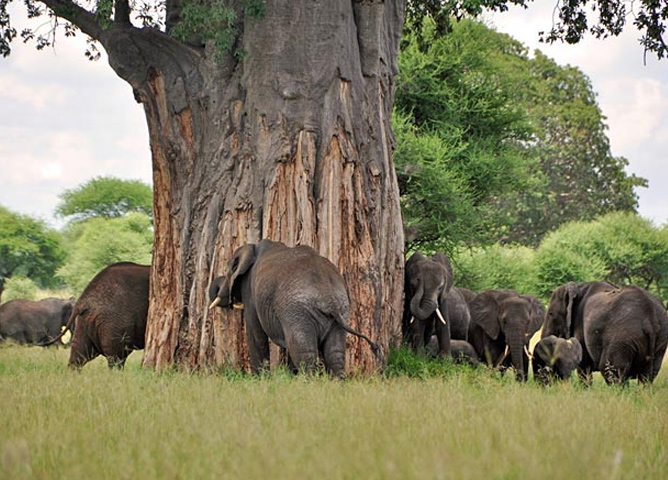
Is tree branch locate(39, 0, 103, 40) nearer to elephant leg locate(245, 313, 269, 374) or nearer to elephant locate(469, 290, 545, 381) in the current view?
elephant leg locate(245, 313, 269, 374)

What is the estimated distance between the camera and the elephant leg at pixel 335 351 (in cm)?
1122

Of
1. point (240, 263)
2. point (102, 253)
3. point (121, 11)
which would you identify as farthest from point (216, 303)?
point (102, 253)

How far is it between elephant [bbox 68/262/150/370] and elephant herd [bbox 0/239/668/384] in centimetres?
1

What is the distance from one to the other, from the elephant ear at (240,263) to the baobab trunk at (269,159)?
907 millimetres

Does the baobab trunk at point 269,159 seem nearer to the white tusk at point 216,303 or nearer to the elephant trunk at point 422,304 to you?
the elephant trunk at point 422,304

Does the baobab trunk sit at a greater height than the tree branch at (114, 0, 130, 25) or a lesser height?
lesser

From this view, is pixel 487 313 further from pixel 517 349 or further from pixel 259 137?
pixel 259 137

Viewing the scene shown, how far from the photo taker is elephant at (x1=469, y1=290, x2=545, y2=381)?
56.9ft

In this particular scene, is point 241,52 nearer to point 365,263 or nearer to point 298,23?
point 298,23

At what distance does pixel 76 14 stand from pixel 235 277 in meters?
5.08

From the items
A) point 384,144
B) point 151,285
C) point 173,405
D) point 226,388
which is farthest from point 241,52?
point 173,405

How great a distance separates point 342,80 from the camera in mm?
13680

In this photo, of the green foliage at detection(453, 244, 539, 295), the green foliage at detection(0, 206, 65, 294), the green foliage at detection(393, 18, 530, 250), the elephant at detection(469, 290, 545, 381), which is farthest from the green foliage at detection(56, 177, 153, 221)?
the elephant at detection(469, 290, 545, 381)

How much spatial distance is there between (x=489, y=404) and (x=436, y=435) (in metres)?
2.18
